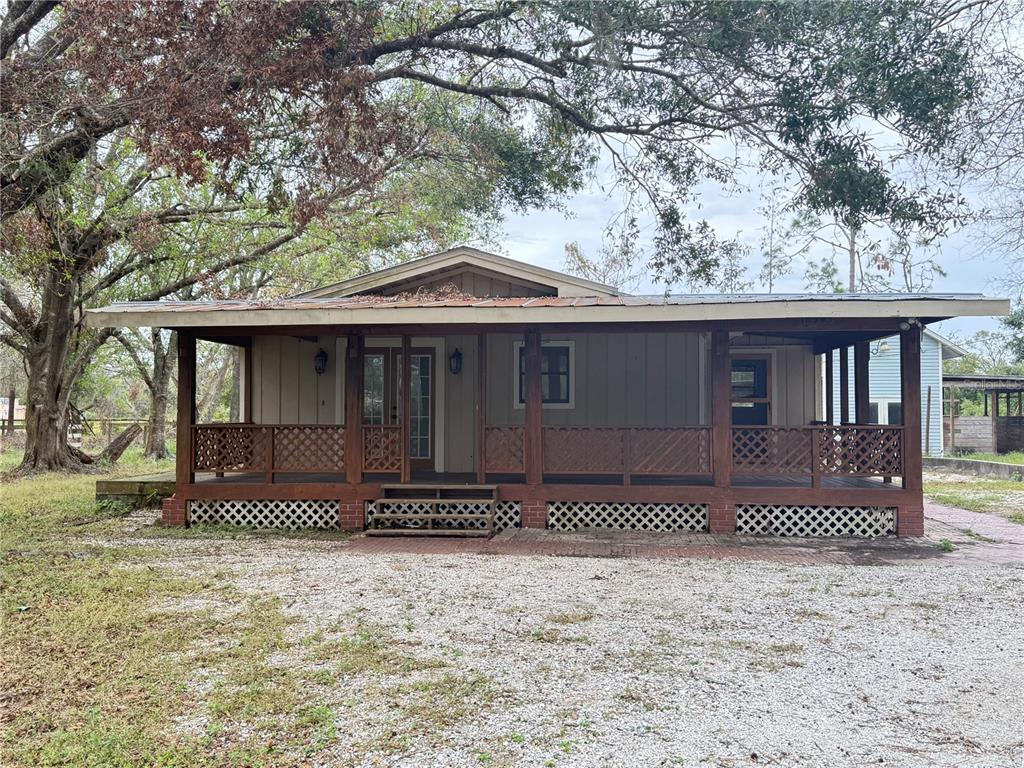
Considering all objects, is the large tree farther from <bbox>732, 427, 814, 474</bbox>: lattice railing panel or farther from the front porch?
<bbox>732, 427, 814, 474</bbox>: lattice railing panel

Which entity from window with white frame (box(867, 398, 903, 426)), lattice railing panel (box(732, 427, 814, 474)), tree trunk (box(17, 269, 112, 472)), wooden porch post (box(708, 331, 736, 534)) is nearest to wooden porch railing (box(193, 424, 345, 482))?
wooden porch post (box(708, 331, 736, 534))

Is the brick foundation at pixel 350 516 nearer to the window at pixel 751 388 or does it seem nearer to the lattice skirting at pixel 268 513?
the lattice skirting at pixel 268 513

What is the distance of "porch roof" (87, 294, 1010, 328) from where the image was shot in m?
8.03

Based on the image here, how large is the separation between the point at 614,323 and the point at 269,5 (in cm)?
497

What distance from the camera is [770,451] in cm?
912

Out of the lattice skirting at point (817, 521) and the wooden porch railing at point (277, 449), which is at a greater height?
the wooden porch railing at point (277, 449)

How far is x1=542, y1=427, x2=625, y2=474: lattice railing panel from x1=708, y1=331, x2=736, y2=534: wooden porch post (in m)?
1.19

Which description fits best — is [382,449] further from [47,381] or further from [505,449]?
[47,381]

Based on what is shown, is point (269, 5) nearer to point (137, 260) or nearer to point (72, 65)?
point (72, 65)

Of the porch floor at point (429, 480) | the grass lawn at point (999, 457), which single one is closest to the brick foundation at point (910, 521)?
the porch floor at point (429, 480)

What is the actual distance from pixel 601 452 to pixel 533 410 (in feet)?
3.41

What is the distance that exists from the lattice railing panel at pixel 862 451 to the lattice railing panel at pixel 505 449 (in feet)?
12.1

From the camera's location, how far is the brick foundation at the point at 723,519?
9.15 m

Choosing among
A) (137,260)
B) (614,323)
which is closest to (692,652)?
(614,323)
